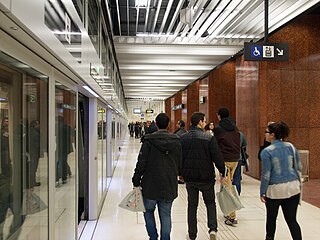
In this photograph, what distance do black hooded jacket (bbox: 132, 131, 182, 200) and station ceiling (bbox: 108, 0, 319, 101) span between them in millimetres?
3322

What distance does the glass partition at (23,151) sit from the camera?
1857 mm

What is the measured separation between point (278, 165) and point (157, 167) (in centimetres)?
116

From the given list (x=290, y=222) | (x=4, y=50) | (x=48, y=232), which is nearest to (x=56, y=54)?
(x=4, y=50)

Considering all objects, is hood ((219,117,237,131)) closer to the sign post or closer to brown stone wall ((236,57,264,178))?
the sign post

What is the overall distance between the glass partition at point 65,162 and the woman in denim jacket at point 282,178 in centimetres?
189

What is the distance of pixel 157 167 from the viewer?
323 centimetres

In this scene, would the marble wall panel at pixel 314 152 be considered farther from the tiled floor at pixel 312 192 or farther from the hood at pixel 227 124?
the hood at pixel 227 124

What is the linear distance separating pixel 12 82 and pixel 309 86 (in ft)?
25.3

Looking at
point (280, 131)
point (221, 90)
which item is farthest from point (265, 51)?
point (221, 90)

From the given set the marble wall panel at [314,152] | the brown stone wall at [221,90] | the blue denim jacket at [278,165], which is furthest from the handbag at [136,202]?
the brown stone wall at [221,90]

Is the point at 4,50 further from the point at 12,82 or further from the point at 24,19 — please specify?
the point at 12,82

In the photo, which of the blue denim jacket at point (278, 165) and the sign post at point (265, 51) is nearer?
the blue denim jacket at point (278, 165)

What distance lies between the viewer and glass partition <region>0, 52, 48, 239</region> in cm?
186

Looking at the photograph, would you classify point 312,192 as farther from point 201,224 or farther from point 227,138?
point 227,138
